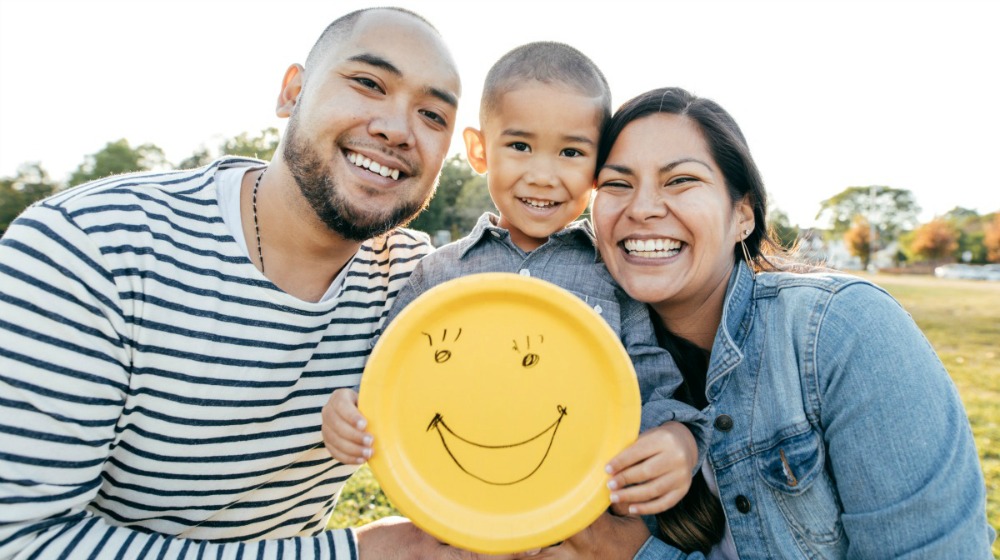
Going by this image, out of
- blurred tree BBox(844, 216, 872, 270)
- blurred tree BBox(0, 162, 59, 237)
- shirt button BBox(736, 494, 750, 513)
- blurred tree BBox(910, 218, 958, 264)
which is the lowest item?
blurred tree BBox(844, 216, 872, 270)

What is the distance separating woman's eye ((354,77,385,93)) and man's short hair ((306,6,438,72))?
0.27 m

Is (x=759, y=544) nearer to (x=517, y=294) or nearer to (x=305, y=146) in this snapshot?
(x=517, y=294)

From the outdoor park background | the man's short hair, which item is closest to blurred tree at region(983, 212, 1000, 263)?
the outdoor park background

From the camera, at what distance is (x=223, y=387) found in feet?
7.06

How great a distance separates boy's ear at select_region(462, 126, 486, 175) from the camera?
316 centimetres

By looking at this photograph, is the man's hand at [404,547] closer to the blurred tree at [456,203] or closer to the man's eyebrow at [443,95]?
the man's eyebrow at [443,95]

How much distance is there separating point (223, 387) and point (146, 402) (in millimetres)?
260

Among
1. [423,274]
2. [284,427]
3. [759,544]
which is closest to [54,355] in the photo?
[284,427]

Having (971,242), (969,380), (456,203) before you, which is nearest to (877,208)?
(971,242)

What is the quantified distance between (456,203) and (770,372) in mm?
34193

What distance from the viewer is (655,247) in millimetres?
2395

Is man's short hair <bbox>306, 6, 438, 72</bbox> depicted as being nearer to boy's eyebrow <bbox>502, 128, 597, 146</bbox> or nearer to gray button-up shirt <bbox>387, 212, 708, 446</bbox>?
boy's eyebrow <bbox>502, 128, 597, 146</bbox>

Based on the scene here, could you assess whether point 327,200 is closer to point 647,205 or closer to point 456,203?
point 647,205

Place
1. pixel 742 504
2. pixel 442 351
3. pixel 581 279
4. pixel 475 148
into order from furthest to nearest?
1. pixel 475 148
2. pixel 581 279
3. pixel 742 504
4. pixel 442 351
